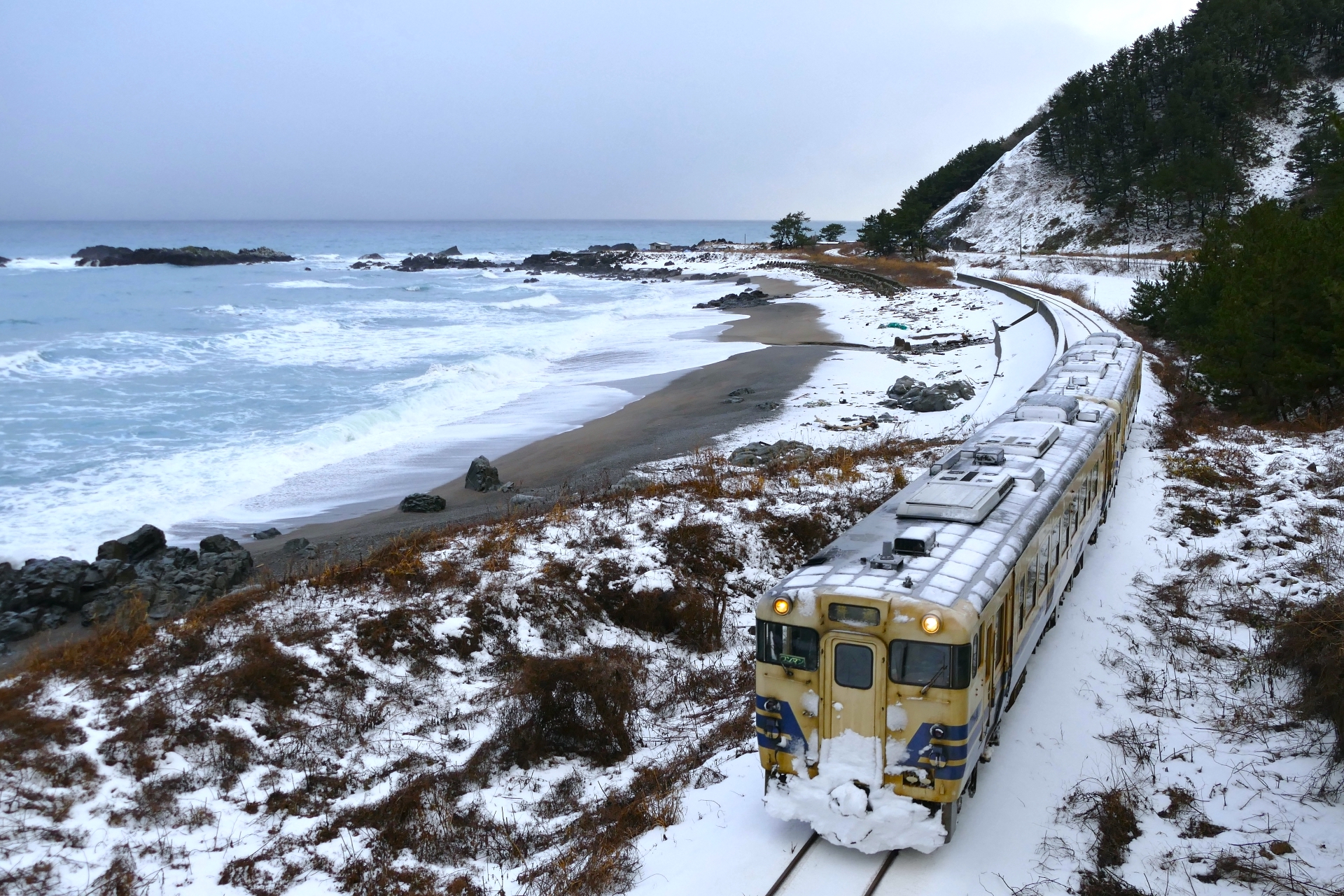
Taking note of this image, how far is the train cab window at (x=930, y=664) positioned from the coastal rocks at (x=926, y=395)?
1955 centimetres

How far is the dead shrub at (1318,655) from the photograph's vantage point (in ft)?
25.4

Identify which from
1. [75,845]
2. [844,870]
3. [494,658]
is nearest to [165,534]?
[494,658]

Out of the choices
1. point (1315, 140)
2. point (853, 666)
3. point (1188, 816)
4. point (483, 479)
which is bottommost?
point (483, 479)

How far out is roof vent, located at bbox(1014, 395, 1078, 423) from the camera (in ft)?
41.5

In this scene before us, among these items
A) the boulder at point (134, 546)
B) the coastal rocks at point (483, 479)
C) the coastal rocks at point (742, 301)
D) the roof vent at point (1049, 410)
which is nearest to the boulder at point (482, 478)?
the coastal rocks at point (483, 479)

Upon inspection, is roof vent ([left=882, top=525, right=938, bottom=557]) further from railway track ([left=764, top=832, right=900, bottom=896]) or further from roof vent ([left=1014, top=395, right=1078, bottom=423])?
roof vent ([left=1014, top=395, right=1078, bottom=423])

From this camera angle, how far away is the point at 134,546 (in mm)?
16156

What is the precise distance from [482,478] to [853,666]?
Result: 591 inches

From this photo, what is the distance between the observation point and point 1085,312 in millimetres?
32875

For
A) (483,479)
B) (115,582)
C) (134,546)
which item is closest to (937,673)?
(115,582)

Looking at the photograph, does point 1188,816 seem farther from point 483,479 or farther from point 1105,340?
point 483,479

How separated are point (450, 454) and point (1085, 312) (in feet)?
77.0

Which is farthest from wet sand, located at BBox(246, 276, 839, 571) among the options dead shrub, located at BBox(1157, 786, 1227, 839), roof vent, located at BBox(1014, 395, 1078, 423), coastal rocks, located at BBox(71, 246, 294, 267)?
coastal rocks, located at BBox(71, 246, 294, 267)

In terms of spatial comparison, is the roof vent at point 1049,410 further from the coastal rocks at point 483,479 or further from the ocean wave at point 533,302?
the ocean wave at point 533,302
